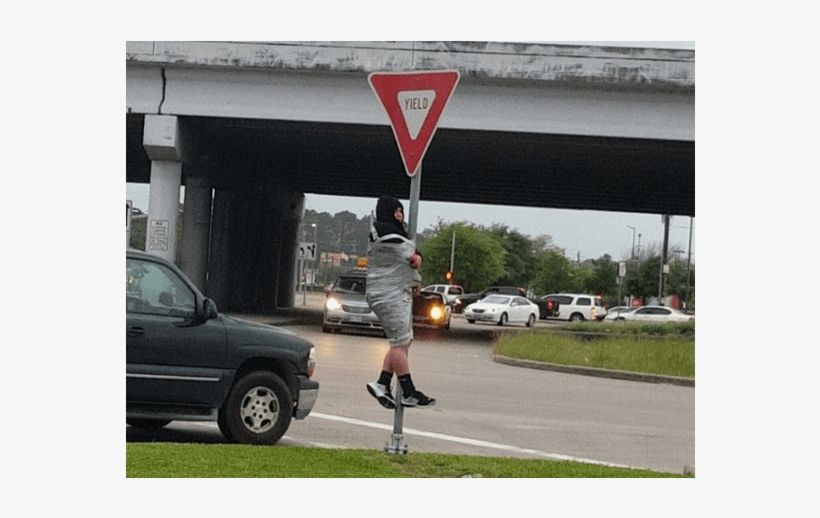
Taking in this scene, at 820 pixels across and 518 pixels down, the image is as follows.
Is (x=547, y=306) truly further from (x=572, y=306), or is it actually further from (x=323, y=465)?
(x=323, y=465)

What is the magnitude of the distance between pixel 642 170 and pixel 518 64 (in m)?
2.53

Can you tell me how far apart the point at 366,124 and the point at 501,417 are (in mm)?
6922

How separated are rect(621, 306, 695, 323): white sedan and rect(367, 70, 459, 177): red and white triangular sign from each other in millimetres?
9663

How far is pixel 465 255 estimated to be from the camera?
25078 millimetres

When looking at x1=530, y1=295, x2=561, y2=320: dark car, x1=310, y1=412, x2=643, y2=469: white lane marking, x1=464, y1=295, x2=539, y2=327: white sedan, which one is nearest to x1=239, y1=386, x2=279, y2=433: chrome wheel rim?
x1=310, y1=412, x2=643, y2=469: white lane marking

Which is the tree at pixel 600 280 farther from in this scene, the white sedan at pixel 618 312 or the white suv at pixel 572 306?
the white suv at pixel 572 306

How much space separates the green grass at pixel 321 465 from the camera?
782cm

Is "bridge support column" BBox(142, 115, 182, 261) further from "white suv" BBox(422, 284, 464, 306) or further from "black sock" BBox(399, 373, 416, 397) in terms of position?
"white suv" BBox(422, 284, 464, 306)

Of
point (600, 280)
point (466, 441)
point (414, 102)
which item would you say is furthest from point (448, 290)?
point (414, 102)

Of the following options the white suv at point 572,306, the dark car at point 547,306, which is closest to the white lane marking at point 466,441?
the white suv at point 572,306

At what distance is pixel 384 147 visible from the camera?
1745 centimetres

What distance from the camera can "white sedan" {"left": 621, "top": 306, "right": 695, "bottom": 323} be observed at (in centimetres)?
1723

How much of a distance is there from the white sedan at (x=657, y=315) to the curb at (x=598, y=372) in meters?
0.95
